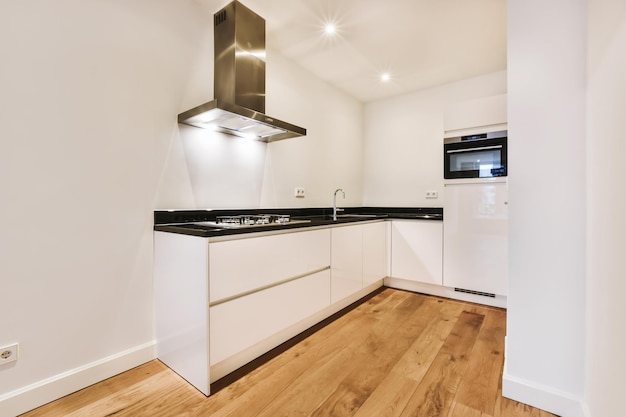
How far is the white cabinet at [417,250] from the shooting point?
2.97 meters

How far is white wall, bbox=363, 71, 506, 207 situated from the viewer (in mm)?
3342

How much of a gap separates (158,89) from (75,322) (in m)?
1.44

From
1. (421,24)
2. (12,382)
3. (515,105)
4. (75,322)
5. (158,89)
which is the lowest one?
(12,382)

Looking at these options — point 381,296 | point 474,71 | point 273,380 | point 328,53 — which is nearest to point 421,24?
point 328,53

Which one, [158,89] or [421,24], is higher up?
[421,24]

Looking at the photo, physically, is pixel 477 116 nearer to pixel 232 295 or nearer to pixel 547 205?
pixel 547 205

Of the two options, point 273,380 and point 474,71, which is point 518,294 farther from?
point 474,71

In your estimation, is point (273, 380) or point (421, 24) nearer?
point (273, 380)

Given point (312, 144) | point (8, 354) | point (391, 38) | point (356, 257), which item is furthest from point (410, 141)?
point (8, 354)

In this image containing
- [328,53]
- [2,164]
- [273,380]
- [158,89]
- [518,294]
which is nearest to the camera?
[2,164]

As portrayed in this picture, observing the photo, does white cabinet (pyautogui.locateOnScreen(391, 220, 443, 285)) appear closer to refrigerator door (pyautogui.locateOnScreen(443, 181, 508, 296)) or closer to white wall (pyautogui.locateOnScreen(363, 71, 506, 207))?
refrigerator door (pyautogui.locateOnScreen(443, 181, 508, 296))

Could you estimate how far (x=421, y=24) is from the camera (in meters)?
2.28

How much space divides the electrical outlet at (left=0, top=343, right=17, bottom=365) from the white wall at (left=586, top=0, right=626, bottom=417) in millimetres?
2360

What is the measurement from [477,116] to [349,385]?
265 centimetres
